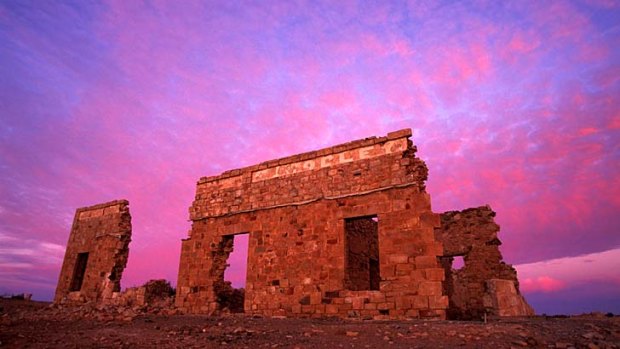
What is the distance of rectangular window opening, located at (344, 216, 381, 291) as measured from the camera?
11172 mm

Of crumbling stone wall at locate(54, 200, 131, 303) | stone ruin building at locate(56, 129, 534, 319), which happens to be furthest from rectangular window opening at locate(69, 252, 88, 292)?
A: stone ruin building at locate(56, 129, 534, 319)

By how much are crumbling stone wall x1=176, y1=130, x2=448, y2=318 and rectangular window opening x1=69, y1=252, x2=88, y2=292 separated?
6.45 m

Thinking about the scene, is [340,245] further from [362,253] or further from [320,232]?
[362,253]

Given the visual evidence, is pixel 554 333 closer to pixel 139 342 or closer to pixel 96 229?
pixel 139 342

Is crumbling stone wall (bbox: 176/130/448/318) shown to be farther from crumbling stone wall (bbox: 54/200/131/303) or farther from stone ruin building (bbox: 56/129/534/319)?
crumbling stone wall (bbox: 54/200/131/303)

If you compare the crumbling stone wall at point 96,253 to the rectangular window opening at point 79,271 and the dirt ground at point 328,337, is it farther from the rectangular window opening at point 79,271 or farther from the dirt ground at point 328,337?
the dirt ground at point 328,337

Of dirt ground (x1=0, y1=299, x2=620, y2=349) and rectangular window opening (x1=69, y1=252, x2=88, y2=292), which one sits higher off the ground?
rectangular window opening (x1=69, y1=252, x2=88, y2=292)

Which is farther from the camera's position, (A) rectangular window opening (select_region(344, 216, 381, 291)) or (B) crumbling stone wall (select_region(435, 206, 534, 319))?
(B) crumbling stone wall (select_region(435, 206, 534, 319))

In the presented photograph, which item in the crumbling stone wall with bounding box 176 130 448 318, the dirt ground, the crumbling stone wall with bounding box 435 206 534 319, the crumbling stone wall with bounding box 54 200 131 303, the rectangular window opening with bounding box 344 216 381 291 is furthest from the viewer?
the crumbling stone wall with bounding box 54 200 131 303

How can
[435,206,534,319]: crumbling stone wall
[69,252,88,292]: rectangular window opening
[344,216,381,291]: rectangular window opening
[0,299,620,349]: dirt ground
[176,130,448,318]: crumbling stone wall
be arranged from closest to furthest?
[0,299,620,349]: dirt ground → [176,130,448,318]: crumbling stone wall → [344,216,381,291]: rectangular window opening → [435,206,534,319]: crumbling stone wall → [69,252,88,292]: rectangular window opening

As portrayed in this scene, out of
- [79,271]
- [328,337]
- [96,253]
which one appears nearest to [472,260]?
[328,337]

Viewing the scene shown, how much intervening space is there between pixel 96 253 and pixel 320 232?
10.5 metres

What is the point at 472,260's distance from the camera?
13.3 m

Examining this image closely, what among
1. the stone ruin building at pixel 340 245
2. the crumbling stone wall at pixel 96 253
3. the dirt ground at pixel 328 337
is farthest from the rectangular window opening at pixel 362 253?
the crumbling stone wall at pixel 96 253
